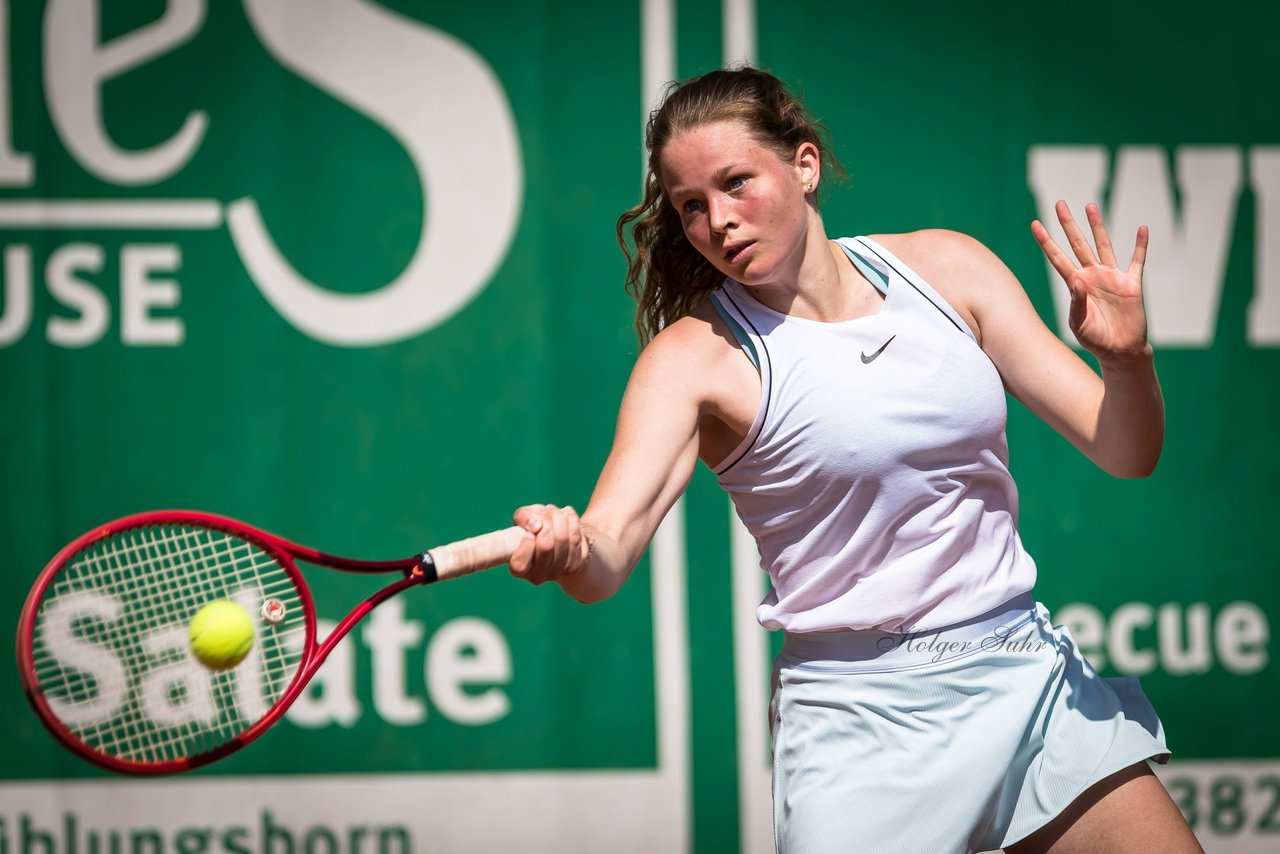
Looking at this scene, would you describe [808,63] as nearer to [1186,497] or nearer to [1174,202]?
[1174,202]

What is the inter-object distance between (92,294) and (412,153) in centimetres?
93

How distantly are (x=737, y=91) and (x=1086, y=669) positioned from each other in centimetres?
101

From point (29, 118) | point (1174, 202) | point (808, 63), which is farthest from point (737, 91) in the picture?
point (29, 118)

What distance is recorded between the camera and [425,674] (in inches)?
136

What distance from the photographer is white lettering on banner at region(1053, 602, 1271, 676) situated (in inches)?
138

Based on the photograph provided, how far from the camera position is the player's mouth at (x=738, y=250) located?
1.79m

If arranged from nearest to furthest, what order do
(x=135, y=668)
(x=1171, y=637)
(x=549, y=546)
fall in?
(x=549, y=546) < (x=135, y=668) < (x=1171, y=637)

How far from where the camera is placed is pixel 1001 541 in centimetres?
187

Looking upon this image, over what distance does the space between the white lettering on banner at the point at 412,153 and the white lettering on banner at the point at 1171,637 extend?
1.90m

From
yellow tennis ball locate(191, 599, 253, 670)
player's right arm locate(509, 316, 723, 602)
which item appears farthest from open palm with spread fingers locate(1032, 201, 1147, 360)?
yellow tennis ball locate(191, 599, 253, 670)

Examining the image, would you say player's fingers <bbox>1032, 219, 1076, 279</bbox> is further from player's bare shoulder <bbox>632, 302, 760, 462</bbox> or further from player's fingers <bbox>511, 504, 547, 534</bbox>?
player's fingers <bbox>511, 504, 547, 534</bbox>

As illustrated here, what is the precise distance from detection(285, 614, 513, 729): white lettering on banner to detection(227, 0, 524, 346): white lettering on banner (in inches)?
31.2

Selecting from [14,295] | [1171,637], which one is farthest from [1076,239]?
[14,295]

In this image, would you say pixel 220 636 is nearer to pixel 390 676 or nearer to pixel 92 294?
pixel 390 676
